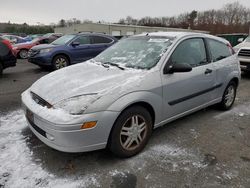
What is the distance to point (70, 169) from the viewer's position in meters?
2.63

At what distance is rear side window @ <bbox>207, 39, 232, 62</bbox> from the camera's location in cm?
402

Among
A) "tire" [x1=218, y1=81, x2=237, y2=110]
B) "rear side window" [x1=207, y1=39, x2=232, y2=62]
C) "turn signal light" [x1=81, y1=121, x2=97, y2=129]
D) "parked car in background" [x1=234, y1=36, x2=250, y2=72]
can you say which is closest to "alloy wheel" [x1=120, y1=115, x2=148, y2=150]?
"turn signal light" [x1=81, y1=121, x2=97, y2=129]

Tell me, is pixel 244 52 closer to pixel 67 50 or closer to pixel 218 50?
pixel 218 50

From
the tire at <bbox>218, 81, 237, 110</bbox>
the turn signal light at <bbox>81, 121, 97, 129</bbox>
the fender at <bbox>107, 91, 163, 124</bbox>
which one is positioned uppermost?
the fender at <bbox>107, 91, 163, 124</bbox>

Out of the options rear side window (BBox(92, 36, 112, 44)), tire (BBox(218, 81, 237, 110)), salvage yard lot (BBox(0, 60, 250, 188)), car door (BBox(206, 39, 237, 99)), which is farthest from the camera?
rear side window (BBox(92, 36, 112, 44))

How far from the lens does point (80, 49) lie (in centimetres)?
902

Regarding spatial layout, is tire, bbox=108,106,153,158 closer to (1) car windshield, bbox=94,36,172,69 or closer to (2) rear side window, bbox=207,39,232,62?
(1) car windshield, bbox=94,36,172,69

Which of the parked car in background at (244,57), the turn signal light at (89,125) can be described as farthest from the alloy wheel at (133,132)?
the parked car in background at (244,57)

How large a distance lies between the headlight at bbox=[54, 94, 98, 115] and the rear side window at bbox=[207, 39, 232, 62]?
258cm

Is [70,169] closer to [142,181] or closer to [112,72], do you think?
[142,181]

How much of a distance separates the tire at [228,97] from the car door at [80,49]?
6107mm

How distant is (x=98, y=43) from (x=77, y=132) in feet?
25.0

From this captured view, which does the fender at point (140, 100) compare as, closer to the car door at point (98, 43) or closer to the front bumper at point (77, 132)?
the front bumper at point (77, 132)

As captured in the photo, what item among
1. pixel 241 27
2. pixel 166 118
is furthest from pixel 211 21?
pixel 166 118
